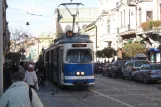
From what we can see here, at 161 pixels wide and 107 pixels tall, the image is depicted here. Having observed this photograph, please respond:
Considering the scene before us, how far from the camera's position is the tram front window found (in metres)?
22.9

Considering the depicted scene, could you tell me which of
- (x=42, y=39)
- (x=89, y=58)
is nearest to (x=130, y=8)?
(x=89, y=58)

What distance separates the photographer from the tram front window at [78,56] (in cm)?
2295

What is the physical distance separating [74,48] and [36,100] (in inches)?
682

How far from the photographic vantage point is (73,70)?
74.4 ft

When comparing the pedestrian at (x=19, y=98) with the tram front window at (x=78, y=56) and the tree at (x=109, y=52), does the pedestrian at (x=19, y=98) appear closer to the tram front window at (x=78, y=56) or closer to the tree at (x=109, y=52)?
the tram front window at (x=78, y=56)

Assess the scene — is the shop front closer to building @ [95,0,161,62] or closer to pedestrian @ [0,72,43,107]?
building @ [95,0,161,62]

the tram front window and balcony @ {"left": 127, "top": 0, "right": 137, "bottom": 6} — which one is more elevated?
balcony @ {"left": 127, "top": 0, "right": 137, "bottom": 6}

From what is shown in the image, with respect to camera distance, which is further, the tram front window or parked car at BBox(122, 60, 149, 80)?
parked car at BBox(122, 60, 149, 80)

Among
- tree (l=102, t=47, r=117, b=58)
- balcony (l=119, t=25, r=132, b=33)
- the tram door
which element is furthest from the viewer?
tree (l=102, t=47, r=117, b=58)

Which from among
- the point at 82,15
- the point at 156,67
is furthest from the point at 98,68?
the point at 82,15

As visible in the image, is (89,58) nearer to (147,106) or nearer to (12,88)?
(147,106)

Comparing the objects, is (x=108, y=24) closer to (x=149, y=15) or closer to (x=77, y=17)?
(x=149, y=15)

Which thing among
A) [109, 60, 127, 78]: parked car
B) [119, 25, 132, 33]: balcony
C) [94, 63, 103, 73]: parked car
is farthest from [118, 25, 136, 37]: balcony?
[109, 60, 127, 78]: parked car

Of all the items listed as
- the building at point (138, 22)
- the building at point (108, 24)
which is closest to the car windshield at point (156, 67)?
the building at point (138, 22)
